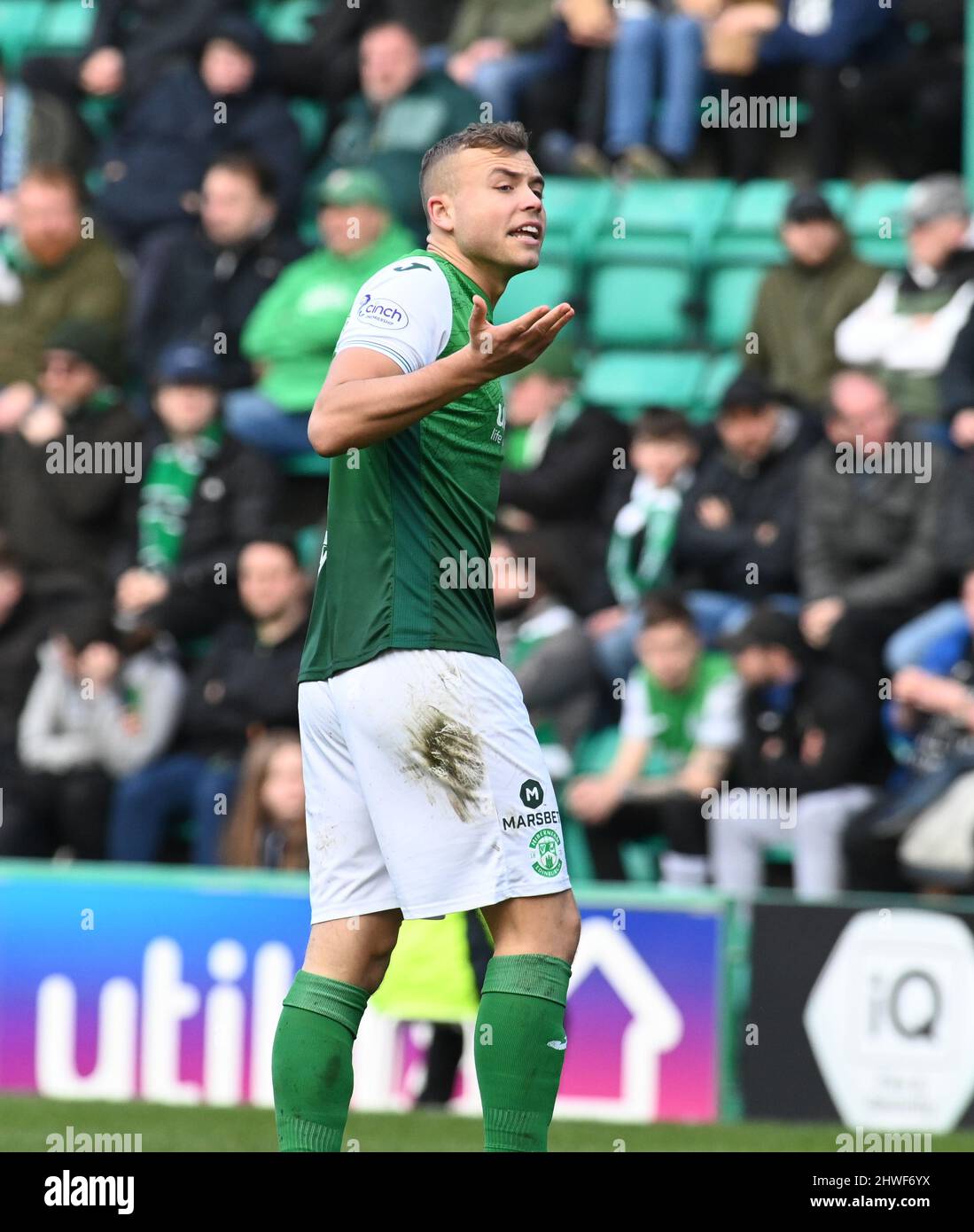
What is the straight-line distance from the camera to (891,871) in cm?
834

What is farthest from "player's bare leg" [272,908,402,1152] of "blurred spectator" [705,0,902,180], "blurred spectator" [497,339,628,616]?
"blurred spectator" [705,0,902,180]

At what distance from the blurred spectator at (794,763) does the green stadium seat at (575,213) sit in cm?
375

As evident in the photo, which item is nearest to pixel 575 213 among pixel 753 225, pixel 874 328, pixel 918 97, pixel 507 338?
pixel 753 225

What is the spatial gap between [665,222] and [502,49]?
135cm

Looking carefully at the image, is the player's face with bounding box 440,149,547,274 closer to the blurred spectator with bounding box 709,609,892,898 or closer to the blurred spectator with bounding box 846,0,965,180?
the blurred spectator with bounding box 709,609,892,898

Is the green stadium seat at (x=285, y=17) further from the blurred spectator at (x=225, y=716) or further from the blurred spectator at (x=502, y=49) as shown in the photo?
the blurred spectator at (x=225, y=716)

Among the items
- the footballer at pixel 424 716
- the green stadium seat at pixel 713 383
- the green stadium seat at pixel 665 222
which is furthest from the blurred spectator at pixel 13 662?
the footballer at pixel 424 716

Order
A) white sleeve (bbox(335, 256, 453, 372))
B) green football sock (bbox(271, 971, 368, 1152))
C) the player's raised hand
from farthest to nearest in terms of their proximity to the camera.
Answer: green football sock (bbox(271, 971, 368, 1152))
white sleeve (bbox(335, 256, 453, 372))
the player's raised hand

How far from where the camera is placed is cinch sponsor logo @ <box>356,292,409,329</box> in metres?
4.11

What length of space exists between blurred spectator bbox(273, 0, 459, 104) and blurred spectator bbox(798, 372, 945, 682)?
4.05 meters

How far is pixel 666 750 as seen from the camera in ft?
29.8

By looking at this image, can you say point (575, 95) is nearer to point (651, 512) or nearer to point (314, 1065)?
point (651, 512)

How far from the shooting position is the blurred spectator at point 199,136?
39.1ft
